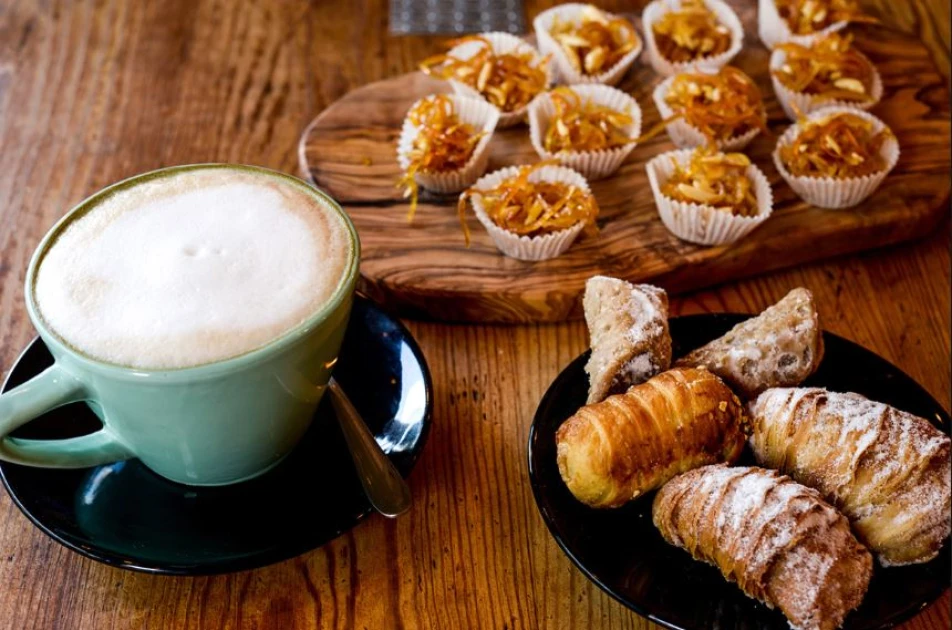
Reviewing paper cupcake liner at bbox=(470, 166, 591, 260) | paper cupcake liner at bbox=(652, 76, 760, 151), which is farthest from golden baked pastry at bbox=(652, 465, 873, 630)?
paper cupcake liner at bbox=(652, 76, 760, 151)

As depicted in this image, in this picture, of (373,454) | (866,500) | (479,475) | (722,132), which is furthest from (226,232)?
(722,132)

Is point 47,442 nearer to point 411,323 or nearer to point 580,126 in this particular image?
point 411,323

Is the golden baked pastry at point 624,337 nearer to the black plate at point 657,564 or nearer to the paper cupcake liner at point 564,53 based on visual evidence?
the black plate at point 657,564

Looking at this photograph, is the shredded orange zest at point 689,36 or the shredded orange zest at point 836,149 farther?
the shredded orange zest at point 689,36

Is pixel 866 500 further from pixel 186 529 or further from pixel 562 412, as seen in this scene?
pixel 186 529

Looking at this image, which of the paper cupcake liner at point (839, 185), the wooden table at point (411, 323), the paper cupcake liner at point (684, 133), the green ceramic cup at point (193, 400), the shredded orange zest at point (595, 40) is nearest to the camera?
the green ceramic cup at point (193, 400)

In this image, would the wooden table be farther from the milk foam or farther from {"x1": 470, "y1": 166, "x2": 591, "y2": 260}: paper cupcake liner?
the milk foam

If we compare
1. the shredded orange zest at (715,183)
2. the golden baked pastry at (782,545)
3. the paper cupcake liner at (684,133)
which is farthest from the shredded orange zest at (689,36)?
the golden baked pastry at (782,545)

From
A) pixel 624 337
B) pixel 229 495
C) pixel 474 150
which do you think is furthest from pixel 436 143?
pixel 229 495
